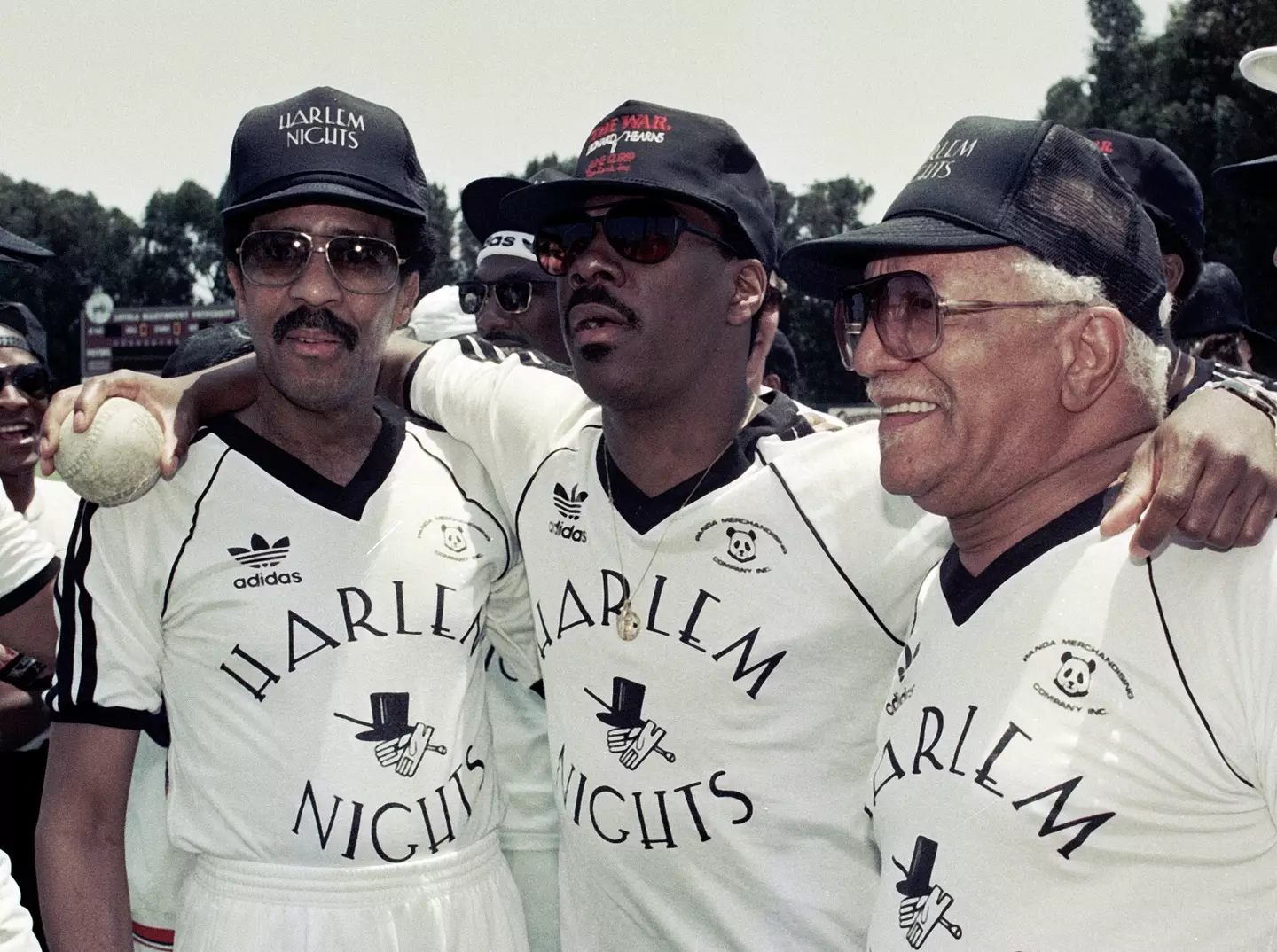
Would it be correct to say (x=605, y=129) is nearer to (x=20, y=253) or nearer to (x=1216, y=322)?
(x=20, y=253)

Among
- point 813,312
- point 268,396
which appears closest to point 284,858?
point 268,396

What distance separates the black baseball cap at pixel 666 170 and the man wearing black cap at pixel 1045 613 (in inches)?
22.9

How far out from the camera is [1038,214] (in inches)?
95.3

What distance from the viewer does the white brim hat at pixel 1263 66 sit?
309 centimetres

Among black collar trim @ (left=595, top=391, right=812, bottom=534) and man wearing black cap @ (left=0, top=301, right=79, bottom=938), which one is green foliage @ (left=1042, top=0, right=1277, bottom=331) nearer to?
man wearing black cap @ (left=0, top=301, right=79, bottom=938)

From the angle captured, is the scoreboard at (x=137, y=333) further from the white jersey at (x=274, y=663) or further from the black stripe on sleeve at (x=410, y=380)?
the white jersey at (x=274, y=663)

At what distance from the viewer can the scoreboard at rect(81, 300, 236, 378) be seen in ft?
123

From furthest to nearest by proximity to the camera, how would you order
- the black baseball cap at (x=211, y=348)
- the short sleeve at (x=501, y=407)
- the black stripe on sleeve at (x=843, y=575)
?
the black baseball cap at (x=211, y=348) < the short sleeve at (x=501, y=407) < the black stripe on sleeve at (x=843, y=575)

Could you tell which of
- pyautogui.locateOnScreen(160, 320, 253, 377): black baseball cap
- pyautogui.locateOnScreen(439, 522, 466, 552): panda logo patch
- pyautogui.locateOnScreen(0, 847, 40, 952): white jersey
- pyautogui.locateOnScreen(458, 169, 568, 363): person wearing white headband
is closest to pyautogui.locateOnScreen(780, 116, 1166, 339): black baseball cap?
pyautogui.locateOnScreen(439, 522, 466, 552): panda logo patch

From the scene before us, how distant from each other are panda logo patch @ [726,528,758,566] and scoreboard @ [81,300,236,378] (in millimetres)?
34586

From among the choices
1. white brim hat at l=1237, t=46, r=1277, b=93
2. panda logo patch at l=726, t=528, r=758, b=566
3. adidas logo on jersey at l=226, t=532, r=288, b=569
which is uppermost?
white brim hat at l=1237, t=46, r=1277, b=93

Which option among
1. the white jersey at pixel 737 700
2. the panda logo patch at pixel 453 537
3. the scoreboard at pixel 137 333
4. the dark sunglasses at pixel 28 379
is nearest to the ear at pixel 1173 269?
the white jersey at pixel 737 700

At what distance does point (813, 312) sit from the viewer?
2388 inches

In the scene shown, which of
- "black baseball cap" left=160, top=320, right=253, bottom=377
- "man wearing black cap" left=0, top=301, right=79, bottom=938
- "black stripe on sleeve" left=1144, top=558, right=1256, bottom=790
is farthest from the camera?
"man wearing black cap" left=0, top=301, right=79, bottom=938
